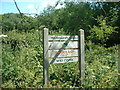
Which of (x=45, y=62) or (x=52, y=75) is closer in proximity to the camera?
(x=45, y=62)

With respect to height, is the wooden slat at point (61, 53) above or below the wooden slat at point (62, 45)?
below

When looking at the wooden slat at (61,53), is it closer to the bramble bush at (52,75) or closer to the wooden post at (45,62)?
the wooden post at (45,62)

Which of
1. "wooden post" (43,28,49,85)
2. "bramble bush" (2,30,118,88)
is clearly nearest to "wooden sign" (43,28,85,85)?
"wooden post" (43,28,49,85)

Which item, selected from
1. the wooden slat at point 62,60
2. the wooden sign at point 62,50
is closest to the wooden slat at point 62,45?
the wooden sign at point 62,50

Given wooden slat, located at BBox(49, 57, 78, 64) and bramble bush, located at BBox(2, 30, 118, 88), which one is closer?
bramble bush, located at BBox(2, 30, 118, 88)

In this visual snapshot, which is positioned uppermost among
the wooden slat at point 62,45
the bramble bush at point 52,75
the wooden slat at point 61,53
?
the wooden slat at point 62,45

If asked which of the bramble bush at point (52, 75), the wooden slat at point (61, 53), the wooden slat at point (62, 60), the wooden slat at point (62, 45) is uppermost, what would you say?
the wooden slat at point (62, 45)

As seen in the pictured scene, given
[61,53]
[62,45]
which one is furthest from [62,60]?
[62,45]

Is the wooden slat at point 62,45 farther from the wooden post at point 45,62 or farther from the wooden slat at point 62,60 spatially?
the wooden slat at point 62,60

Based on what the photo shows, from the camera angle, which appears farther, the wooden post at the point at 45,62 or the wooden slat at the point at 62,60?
the wooden slat at the point at 62,60

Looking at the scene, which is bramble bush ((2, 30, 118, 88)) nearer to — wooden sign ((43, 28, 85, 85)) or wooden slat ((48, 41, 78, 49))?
wooden sign ((43, 28, 85, 85))

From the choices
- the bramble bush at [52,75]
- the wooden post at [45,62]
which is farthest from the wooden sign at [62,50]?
the bramble bush at [52,75]

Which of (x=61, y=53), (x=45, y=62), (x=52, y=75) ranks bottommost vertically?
(x=52, y=75)

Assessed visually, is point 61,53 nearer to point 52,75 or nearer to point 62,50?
point 62,50
